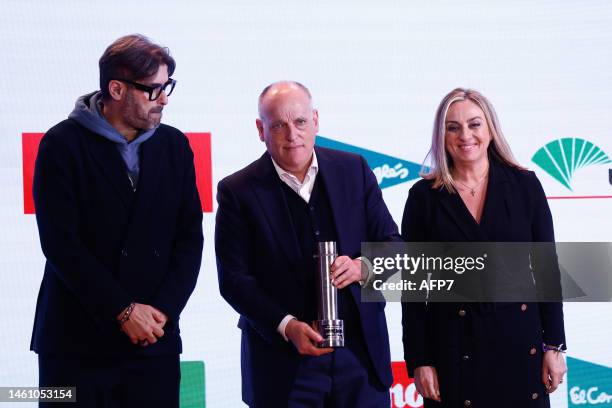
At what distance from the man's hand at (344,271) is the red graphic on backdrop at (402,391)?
1.44 meters

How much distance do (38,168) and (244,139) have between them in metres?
1.32

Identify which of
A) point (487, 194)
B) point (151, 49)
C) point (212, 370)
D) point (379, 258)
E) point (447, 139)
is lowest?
point (212, 370)

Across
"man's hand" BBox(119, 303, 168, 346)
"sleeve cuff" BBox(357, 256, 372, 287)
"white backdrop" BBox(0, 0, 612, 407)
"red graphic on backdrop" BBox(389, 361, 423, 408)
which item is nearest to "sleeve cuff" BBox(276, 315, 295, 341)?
"sleeve cuff" BBox(357, 256, 372, 287)

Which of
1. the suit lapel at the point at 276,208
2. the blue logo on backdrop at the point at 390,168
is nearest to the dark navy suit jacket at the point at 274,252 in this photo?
the suit lapel at the point at 276,208

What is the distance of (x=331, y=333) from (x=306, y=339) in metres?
0.09

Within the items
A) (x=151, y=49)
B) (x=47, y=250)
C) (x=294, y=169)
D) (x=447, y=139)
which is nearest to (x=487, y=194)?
(x=447, y=139)

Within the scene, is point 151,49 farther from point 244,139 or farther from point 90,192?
point 244,139

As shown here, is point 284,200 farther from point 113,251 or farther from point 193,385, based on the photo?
point 193,385

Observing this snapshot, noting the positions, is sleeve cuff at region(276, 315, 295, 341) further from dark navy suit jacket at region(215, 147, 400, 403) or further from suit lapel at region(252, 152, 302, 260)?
suit lapel at region(252, 152, 302, 260)

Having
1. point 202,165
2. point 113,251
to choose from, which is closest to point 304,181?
point 113,251

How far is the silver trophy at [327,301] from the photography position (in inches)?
112

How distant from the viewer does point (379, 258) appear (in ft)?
10.0

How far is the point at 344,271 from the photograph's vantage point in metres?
2.92

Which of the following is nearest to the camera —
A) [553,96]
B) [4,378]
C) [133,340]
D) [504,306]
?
[133,340]
